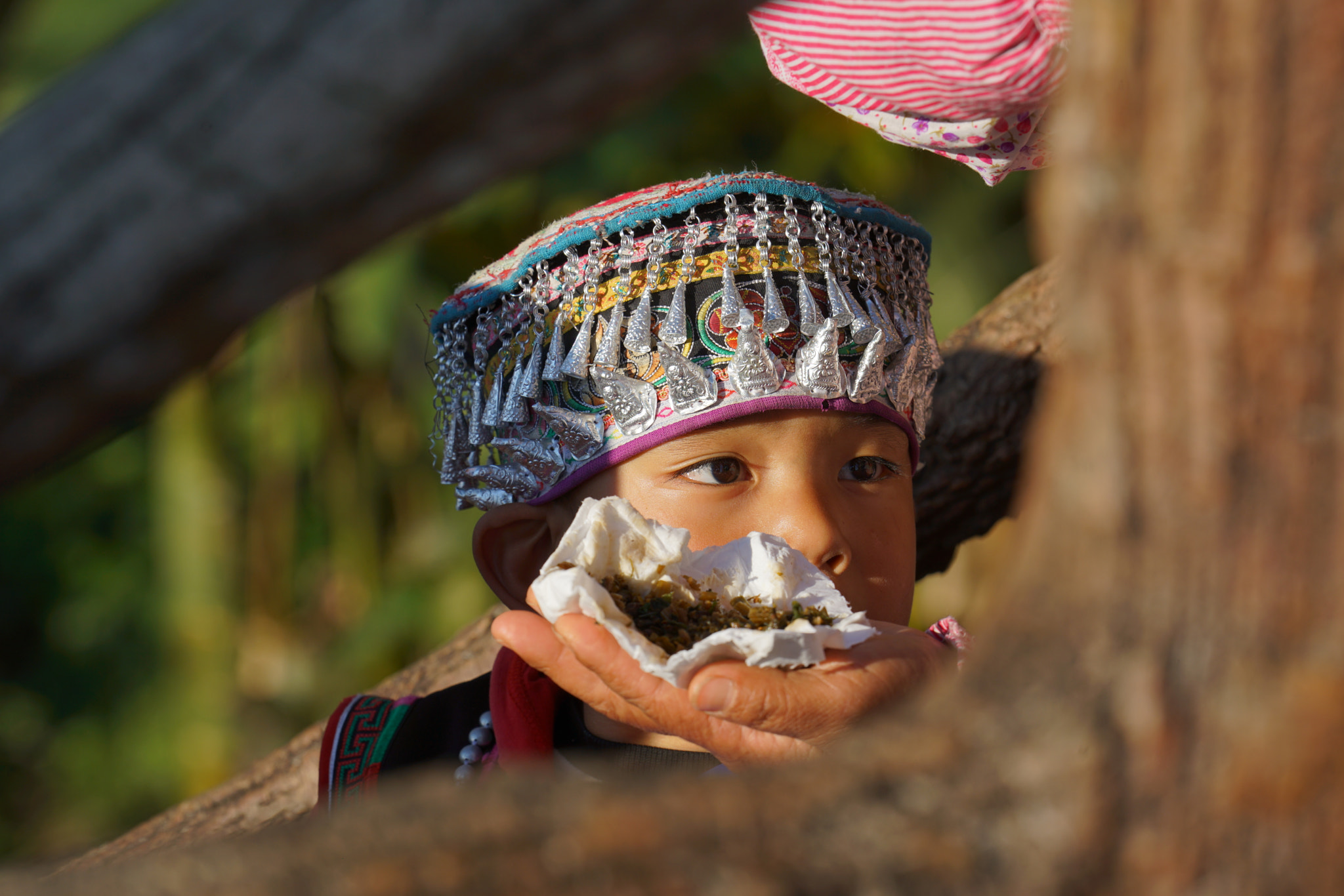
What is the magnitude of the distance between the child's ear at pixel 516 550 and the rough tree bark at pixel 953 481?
1.40 ft

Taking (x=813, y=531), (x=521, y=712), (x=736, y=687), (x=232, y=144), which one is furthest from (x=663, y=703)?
(x=232, y=144)

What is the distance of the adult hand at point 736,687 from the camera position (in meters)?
0.97

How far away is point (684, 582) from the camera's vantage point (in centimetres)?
118

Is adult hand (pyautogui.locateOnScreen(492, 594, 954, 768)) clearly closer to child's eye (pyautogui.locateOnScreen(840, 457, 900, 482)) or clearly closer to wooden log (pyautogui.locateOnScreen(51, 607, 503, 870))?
child's eye (pyautogui.locateOnScreen(840, 457, 900, 482))

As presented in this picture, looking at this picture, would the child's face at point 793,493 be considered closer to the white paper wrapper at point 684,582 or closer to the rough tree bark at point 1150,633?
the white paper wrapper at point 684,582

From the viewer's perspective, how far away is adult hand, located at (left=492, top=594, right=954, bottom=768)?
967 millimetres

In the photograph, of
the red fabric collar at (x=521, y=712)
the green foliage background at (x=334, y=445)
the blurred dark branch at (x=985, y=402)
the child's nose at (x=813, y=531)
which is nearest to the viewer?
the child's nose at (x=813, y=531)

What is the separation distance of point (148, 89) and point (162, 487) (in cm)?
489

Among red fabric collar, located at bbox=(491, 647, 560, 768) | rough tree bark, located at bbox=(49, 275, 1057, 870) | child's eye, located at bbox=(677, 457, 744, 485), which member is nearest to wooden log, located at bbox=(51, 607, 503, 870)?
rough tree bark, located at bbox=(49, 275, 1057, 870)

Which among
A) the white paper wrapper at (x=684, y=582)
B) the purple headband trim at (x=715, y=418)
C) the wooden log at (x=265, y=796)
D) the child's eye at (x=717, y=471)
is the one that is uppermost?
the purple headband trim at (x=715, y=418)

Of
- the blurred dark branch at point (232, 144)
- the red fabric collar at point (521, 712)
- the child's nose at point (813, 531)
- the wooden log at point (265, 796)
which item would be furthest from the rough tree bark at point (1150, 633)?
the wooden log at point (265, 796)

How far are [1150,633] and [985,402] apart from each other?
168 cm

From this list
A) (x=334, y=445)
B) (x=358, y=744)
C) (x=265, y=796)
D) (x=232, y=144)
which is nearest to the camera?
(x=232, y=144)

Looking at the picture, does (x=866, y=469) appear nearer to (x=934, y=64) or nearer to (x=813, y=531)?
(x=813, y=531)
